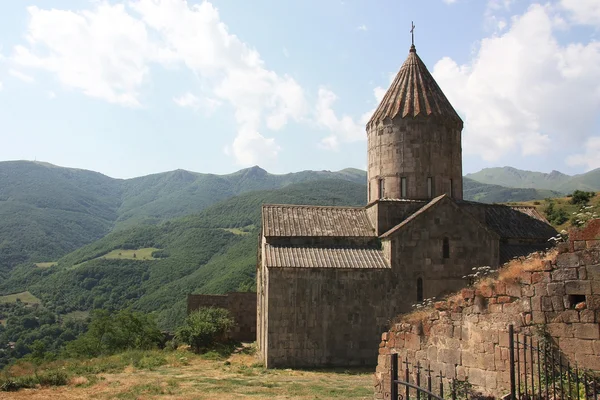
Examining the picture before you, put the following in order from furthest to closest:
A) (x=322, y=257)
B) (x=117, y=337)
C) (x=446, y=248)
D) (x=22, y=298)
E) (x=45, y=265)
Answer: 1. (x=45, y=265)
2. (x=22, y=298)
3. (x=117, y=337)
4. (x=446, y=248)
5. (x=322, y=257)

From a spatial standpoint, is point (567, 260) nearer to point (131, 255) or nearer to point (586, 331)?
point (586, 331)

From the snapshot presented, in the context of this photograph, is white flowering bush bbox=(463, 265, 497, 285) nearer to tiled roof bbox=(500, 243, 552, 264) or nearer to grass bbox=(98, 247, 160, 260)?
tiled roof bbox=(500, 243, 552, 264)

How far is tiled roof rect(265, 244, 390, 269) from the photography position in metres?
13.7

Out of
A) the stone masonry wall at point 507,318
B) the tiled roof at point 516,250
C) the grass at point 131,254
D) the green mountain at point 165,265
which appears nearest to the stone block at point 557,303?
the stone masonry wall at point 507,318

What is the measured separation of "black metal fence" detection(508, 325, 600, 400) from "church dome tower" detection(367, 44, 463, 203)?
405 inches

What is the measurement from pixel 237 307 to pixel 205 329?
9.05ft

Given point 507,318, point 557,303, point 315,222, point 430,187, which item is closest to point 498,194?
point 430,187

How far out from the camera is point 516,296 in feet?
19.2

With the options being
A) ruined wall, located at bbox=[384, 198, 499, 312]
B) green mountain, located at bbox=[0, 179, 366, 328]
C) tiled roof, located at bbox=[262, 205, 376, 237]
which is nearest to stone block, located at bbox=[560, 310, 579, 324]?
ruined wall, located at bbox=[384, 198, 499, 312]

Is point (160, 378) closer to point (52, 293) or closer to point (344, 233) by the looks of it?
point (344, 233)

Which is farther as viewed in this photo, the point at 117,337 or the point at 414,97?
the point at 117,337

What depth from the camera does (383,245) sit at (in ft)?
48.1

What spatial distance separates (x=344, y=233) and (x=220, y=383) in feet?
18.5

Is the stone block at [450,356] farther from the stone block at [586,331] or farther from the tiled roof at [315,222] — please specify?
the tiled roof at [315,222]
